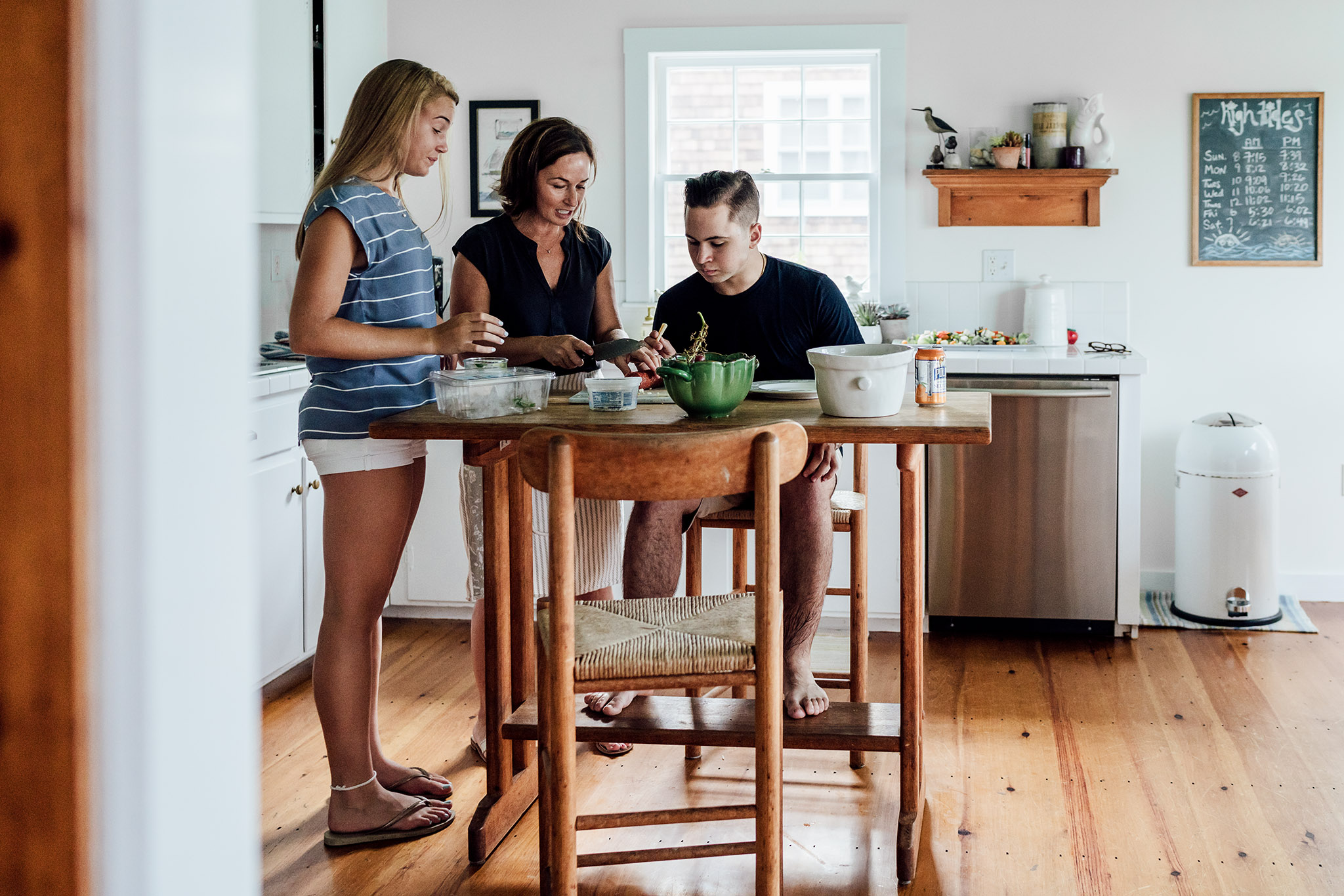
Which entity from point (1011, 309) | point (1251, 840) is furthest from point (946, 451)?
point (1251, 840)

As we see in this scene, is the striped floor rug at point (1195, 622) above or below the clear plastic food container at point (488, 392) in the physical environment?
below

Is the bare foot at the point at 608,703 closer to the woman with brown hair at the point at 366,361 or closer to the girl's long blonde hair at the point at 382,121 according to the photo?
the woman with brown hair at the point at 366,361

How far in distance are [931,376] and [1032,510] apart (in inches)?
65.2

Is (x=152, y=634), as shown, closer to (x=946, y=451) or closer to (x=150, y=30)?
(x=150, y=30)

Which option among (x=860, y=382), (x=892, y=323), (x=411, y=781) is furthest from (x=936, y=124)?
(x=411, y=781)

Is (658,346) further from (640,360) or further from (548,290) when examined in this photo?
(548,290)

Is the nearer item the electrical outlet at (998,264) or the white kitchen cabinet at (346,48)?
the white kitchen cabinet at (346,48)

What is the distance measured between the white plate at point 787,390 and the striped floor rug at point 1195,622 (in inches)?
79.4

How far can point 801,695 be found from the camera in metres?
2.22

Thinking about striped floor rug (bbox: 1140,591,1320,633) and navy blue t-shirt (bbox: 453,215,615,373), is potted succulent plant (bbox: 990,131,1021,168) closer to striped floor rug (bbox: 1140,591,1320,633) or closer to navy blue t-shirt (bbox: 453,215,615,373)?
striped floor rug (bbox: 1140,591,1320,633)

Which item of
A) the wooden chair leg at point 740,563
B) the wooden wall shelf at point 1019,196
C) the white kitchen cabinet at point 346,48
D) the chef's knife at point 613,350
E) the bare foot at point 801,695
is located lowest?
the bare foot at point 801,695

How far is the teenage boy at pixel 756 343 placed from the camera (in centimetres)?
228

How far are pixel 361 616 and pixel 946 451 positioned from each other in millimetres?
2069

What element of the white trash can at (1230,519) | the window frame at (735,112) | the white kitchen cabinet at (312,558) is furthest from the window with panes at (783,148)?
the white kitchen cabinet at (312,558)
